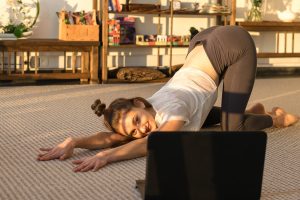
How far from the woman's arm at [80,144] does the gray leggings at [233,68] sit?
0.49 metres

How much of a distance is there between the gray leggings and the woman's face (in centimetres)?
44

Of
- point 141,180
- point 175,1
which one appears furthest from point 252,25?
point 141,180

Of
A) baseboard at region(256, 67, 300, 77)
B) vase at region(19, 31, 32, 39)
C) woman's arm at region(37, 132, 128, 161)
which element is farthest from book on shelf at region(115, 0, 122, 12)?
woman's arm at region(37, 132, 128, 161)

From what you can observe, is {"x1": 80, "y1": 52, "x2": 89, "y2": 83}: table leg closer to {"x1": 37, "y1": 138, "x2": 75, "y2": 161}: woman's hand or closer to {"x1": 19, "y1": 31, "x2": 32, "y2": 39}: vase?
{"x1": 19, "y1": 31, "x2": 32, "y2": 39}: vase

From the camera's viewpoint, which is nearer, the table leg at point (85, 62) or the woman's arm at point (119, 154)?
the woman's arm at point (119, 154)

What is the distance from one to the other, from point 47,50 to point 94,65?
44 cm

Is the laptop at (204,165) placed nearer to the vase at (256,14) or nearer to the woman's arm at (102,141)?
the woman's arm at (102,141)

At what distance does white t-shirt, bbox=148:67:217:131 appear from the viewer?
8.18 feet

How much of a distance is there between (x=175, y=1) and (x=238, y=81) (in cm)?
314

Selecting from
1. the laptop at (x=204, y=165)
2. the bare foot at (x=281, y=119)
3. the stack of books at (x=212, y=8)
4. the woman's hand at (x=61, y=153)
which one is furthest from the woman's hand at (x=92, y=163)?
the stack of books at (x=212, y=8)

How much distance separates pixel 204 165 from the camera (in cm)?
197

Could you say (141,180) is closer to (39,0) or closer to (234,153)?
(234,153)

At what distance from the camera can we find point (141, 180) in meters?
2.25

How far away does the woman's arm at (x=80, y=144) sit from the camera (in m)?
2.62
